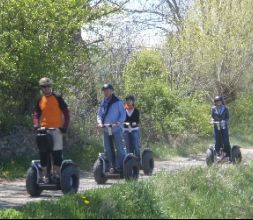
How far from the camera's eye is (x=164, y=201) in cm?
1020

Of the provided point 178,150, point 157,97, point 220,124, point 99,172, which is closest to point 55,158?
point 99,172

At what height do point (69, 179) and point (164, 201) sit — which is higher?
point (69, 179)

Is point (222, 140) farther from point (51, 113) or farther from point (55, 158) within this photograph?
point (51, 113)

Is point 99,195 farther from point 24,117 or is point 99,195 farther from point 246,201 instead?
point 24,117

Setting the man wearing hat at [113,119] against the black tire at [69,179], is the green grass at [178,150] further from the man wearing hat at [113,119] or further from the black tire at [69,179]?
the black tire at [69,179]

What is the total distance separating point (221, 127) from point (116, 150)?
14.9 ft

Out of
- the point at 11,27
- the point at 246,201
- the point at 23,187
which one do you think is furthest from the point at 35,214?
the point at 11,27

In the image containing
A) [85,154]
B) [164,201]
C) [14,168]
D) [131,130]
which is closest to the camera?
[164,201]

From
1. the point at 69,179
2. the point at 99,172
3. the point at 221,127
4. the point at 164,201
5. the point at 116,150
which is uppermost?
the point at 221,127

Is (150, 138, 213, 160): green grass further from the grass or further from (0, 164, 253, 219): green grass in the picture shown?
(0, 164, 253, 219): green grass

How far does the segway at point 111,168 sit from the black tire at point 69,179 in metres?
2.00

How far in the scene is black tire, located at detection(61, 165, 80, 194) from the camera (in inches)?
464

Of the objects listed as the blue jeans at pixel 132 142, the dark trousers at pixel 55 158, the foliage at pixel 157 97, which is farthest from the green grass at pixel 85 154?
the dark trousers at pixel 55 158

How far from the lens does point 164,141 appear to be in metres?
25.2
